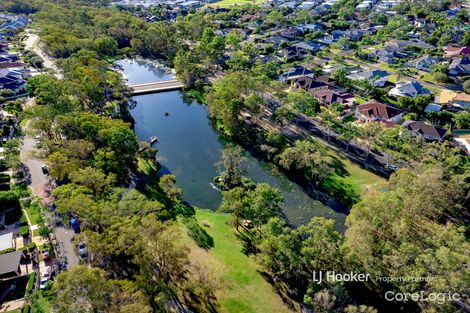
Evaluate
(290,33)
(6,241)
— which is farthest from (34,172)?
(290,33)

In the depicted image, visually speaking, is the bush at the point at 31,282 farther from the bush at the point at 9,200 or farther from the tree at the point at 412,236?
the tree at the point at 412,236

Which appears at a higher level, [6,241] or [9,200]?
[9,200]

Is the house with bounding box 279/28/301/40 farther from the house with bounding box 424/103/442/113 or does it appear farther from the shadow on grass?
the shadow on grass

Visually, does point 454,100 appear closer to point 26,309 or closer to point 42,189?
point 42,189

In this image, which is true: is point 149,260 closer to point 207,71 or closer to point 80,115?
point 80,115

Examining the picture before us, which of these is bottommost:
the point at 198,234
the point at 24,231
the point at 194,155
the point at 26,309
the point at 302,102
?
the point at 198,234

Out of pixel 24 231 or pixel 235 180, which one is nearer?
pixel 24 231

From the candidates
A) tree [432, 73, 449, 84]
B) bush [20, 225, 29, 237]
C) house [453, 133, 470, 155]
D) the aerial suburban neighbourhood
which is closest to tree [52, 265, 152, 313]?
the aerial suburban neighbourhood
